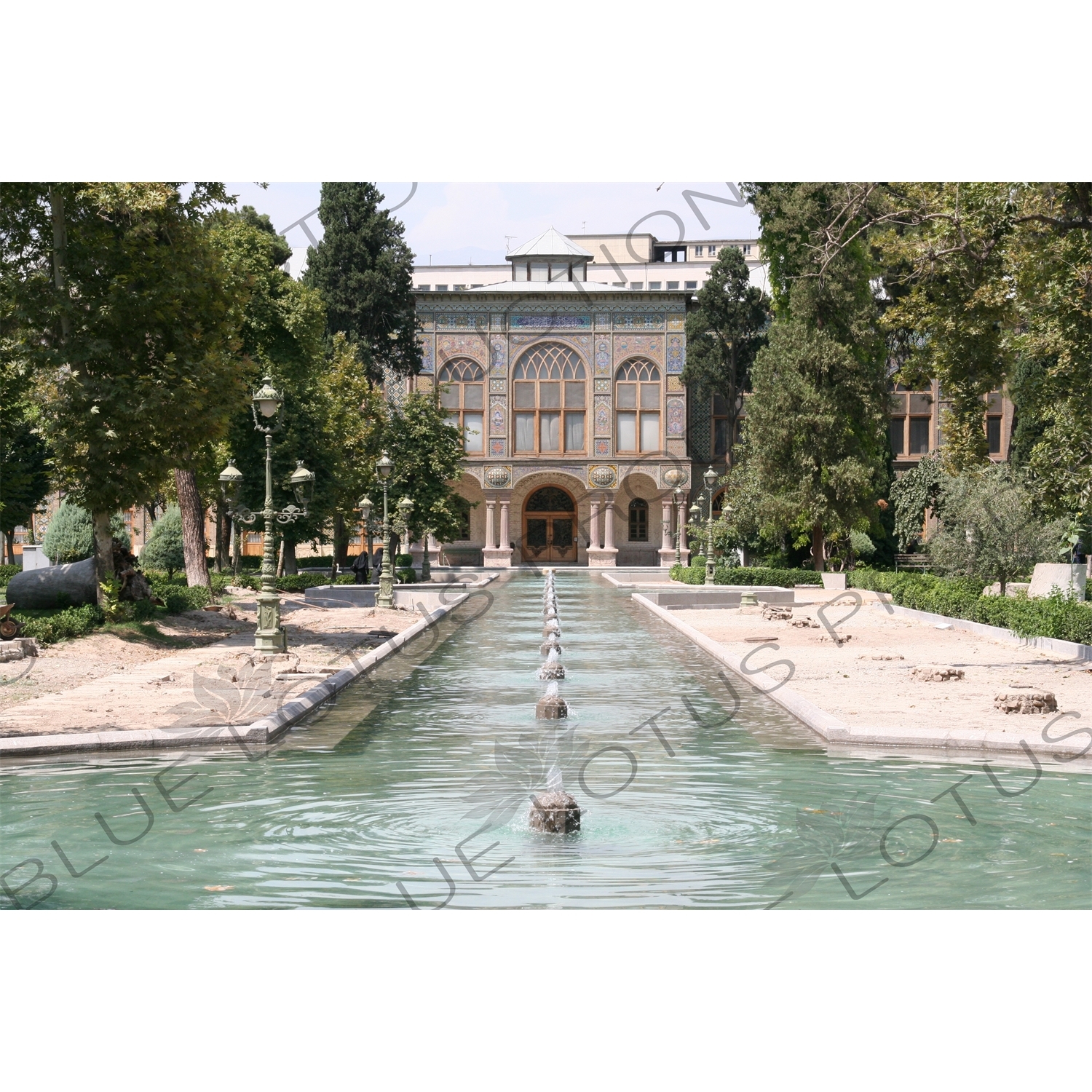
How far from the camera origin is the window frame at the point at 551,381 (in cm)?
5825

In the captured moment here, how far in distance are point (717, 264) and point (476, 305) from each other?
10587mm

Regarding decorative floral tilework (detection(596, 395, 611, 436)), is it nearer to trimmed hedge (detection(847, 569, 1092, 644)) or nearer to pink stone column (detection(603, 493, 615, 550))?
pink stone column (detection(603, 493, 615, 550))

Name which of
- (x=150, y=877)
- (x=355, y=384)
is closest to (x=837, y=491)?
(x=355, y=384)

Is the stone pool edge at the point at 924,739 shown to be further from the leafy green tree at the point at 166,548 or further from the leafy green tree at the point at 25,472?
the leafy green tree at the point at 166,548

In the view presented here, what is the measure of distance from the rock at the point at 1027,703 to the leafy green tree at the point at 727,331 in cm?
4175

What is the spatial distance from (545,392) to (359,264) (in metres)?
11.1

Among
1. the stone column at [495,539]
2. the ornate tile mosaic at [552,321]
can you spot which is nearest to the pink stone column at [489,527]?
the stone column at [495,539]

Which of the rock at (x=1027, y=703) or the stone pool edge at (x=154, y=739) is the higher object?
the rock at (x=1027, y=703)

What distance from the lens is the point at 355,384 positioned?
141ft

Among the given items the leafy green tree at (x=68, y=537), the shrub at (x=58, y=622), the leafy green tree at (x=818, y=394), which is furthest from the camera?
the leafy green tree at (x=818, y=394)

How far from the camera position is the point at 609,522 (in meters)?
57.4

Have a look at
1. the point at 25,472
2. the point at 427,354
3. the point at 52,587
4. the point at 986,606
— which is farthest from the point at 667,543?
the point at 52,587

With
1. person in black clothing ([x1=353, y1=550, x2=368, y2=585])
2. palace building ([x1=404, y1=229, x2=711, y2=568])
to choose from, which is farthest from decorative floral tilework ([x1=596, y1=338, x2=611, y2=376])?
person in black clothing ([x1=353, y1=550, x2=368, y2=585])

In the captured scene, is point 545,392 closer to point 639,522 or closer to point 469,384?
point 469,384
